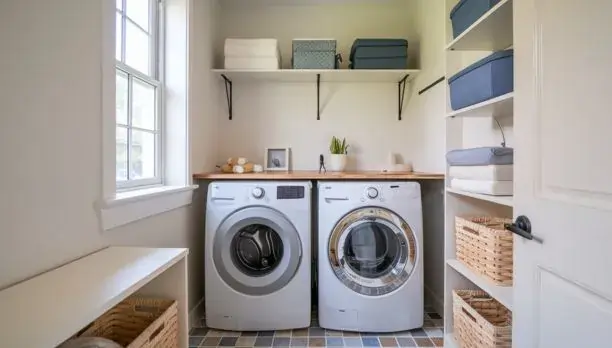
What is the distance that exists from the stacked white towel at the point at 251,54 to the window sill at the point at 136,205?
3.30ft

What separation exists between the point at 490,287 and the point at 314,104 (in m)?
1.86

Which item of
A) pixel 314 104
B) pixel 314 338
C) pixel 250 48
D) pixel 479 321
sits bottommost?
pixel 314 338

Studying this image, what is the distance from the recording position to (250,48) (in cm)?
241

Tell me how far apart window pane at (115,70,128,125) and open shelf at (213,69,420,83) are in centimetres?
85

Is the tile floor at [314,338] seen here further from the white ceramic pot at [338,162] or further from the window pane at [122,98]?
the window pane at [122,98]

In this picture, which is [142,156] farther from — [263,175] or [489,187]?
[489,187]

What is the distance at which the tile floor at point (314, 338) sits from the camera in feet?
6.55

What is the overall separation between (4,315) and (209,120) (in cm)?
187

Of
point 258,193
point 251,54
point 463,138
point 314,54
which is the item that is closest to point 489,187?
point 463,138

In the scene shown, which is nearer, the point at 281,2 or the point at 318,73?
the point at 318,73

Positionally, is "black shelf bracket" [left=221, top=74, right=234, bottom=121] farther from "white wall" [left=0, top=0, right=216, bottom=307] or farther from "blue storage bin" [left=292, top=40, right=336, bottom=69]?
"white wall" [left=0, top=0, right=216, bottom=307]

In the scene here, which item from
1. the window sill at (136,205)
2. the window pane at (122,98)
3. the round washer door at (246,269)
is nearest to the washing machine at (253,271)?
the round washer door at (246,269)

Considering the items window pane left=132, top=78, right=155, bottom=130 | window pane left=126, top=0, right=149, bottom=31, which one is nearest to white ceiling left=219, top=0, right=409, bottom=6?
window pane left=126, top=0, right=149, bottom=31

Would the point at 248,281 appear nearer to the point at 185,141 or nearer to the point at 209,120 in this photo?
the point at 185,141
